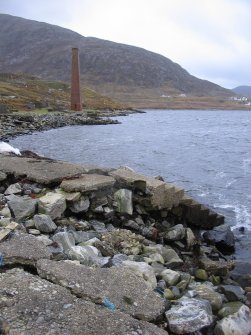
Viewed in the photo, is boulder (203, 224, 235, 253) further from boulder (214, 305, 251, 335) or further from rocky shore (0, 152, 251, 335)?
boulder (214, 305, 251, 335)

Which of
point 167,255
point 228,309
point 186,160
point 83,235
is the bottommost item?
point 186,160

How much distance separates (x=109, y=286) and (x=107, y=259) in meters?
1.39

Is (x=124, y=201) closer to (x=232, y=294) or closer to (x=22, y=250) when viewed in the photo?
(x=232, y=294)

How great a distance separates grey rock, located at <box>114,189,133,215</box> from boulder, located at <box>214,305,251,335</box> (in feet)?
17.4

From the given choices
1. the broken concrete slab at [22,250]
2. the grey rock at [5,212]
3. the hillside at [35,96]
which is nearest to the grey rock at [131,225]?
the grey rock at [5,212]

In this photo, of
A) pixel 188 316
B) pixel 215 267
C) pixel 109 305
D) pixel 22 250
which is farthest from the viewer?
pixel 215 267

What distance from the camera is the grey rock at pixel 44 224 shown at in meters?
8.85

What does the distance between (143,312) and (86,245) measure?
2727mm

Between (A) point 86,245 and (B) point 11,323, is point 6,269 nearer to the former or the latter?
(B) point 11,323

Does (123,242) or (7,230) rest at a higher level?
(7,230)

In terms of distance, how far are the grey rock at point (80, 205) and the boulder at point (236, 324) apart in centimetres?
489

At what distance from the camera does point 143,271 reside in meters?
7.44

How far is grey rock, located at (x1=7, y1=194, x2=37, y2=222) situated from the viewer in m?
9.41

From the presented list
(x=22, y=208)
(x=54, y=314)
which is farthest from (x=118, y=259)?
(x=22, y=208)
